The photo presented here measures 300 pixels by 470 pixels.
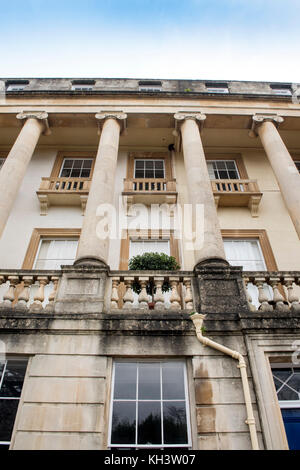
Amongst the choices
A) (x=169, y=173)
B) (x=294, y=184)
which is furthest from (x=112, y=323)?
(x=169, y=173)

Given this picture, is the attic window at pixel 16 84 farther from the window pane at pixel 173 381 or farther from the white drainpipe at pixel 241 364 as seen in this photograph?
the window pane at pixel 173 381

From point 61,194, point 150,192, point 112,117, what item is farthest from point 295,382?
point 112,117

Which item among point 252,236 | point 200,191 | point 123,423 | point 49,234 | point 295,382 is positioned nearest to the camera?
point 123,423

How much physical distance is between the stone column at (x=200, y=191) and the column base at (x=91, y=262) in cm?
236

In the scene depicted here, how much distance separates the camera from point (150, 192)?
37.5ft

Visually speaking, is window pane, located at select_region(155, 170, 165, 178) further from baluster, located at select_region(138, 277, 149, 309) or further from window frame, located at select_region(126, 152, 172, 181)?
baluster, located at select_region(138, 277, 149, 309)

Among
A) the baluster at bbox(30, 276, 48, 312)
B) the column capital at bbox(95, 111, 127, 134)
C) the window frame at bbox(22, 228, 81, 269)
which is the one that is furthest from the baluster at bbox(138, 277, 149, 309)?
the column capital at bbox(95, 111, 127, 134)

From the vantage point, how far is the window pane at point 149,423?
4918mm

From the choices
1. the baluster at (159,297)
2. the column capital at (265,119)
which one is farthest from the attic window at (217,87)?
the baluster at (159,297)

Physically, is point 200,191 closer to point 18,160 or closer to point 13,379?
point 18,160

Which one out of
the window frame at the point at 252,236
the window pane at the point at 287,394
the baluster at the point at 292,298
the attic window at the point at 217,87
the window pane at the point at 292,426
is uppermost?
the attic window at the point at 217,87

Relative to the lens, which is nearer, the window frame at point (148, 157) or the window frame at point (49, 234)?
the window frame at point (49, 234)

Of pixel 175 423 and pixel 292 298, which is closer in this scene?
pixel 175 423

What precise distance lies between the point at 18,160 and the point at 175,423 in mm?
8894
